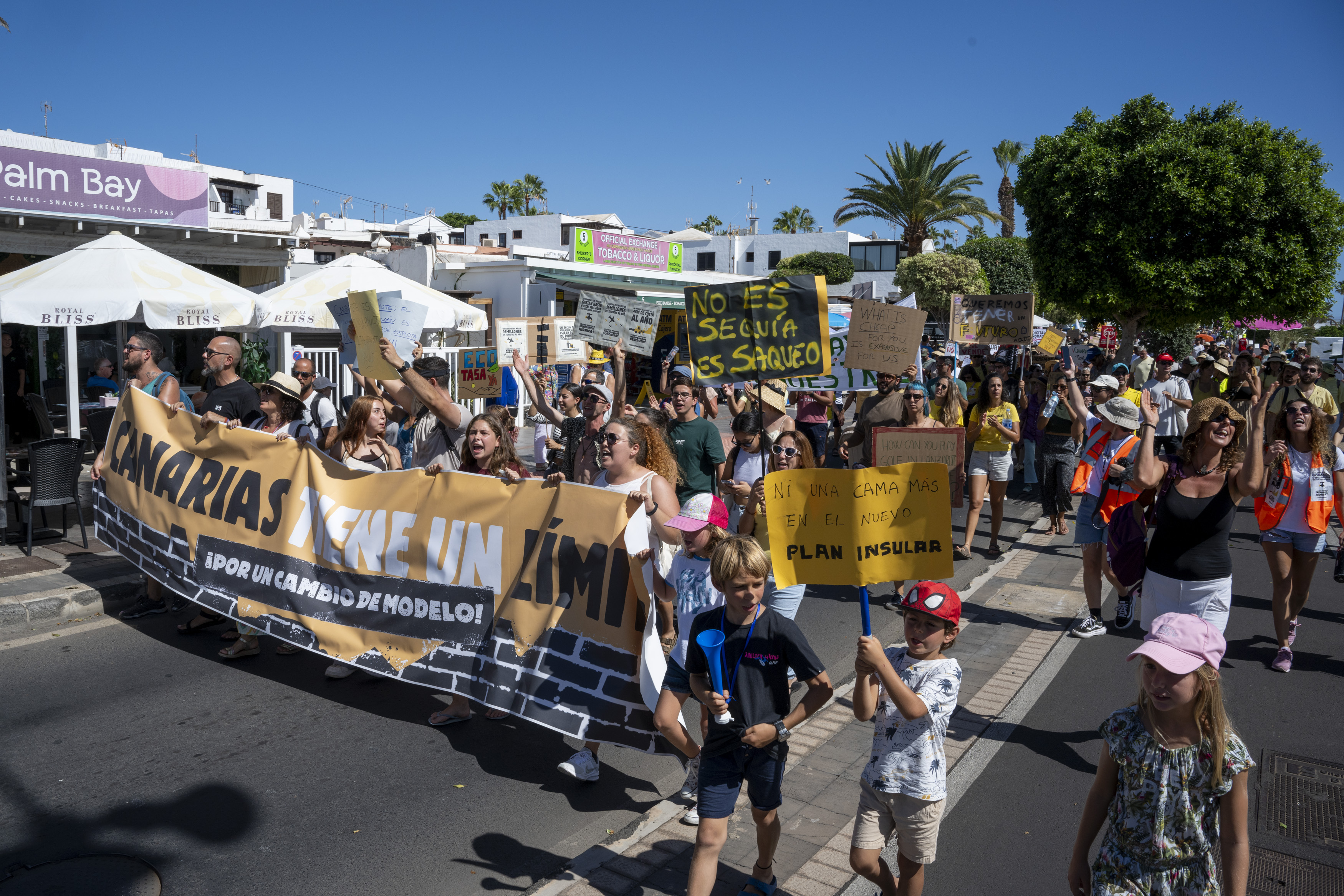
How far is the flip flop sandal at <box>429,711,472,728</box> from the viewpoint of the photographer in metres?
5.24

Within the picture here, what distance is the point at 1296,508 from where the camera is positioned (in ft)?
20.4

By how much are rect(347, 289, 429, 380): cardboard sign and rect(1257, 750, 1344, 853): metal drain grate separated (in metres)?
5.47

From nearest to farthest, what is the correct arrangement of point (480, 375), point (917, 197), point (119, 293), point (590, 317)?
point (119, 293) < point (590, 317) < point (480, 375) < point (917, 197)

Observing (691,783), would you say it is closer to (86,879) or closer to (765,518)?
(765,518)

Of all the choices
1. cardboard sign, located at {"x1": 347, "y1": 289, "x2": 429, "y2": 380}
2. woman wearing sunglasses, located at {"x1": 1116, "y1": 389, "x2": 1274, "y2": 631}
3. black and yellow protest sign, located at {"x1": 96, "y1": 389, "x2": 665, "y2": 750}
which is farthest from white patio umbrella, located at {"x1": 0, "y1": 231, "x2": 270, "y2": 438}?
woman wearing sunglasses, located at {"x1": 1116, "y1": 389, "x2": 1274, "y2": 631}

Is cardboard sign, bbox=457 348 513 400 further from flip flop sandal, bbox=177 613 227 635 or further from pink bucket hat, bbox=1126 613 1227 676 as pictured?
pink bucket hat, bbox=1126 613 1227 676

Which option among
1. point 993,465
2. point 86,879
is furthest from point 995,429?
point 86,879

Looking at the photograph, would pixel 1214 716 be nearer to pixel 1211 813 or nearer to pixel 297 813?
pixel 1211 813

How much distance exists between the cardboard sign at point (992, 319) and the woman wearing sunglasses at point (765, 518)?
858cm

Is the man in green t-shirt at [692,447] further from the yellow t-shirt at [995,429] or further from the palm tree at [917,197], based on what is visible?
the palm tree at [917,197]

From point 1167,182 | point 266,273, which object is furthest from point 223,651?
point 1167,182

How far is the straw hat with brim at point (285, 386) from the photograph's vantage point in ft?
22.3

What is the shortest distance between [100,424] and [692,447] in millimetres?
5464


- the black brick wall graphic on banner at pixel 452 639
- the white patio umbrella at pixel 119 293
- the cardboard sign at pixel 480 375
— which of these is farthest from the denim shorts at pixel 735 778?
the white patio umbrella at pixel 119 293
